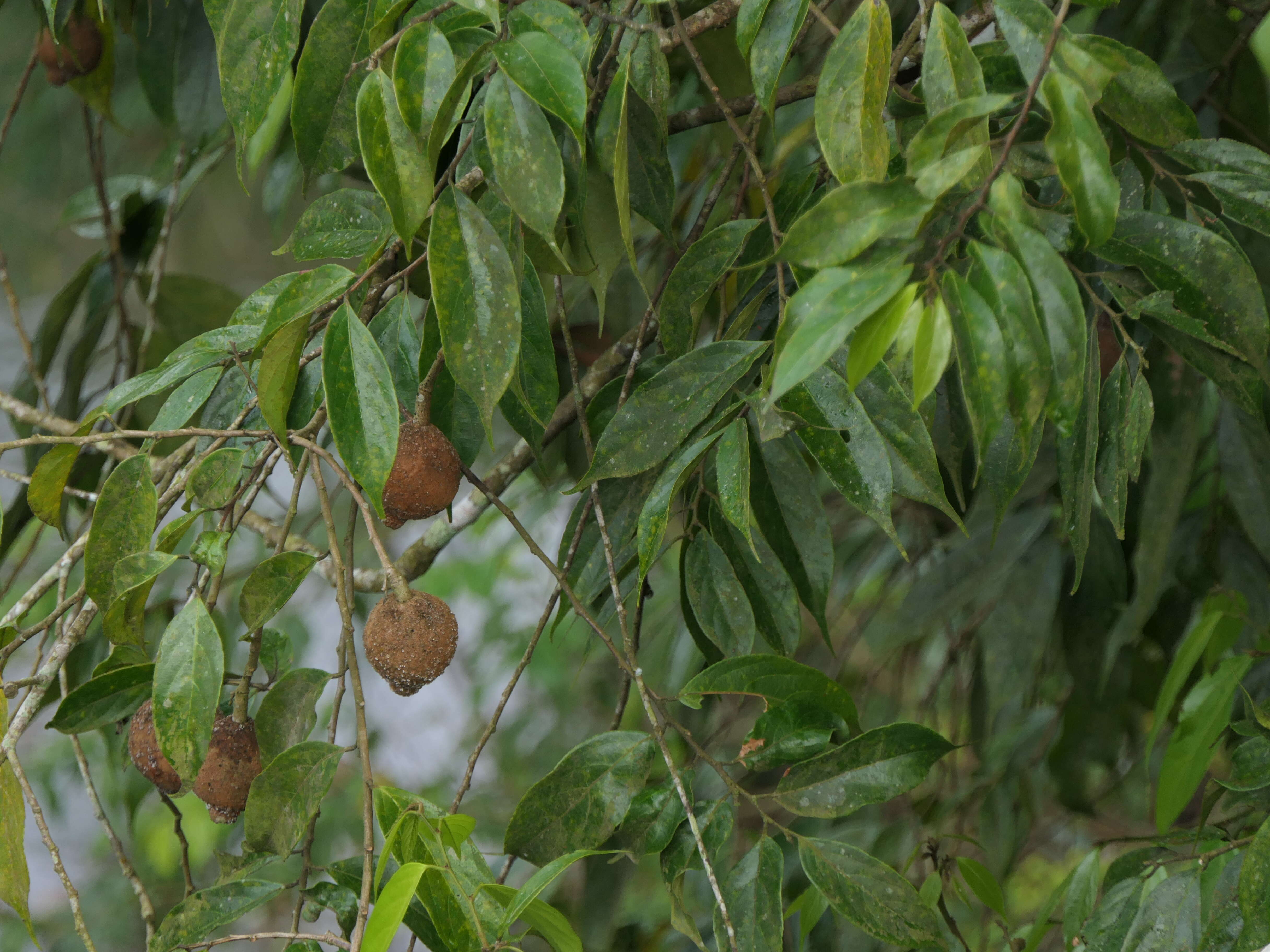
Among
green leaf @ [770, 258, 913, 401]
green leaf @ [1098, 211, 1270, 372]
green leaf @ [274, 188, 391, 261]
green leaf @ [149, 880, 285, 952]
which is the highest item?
green leaf @ [274, 188, 391, 261]

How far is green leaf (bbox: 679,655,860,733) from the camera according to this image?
469mm

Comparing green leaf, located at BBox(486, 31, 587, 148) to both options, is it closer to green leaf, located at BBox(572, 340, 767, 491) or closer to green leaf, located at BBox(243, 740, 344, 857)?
green leaf, located at BBox(572, 340, 767, 491)

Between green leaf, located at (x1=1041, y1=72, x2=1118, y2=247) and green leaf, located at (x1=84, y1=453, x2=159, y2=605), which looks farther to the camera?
green leaf, located at (x1=84, y1=453, x2=159, y2=605)

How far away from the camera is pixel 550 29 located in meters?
0.41

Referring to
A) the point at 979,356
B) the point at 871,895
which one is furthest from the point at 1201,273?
the point at 871,895

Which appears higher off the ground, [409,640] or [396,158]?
[396,158]

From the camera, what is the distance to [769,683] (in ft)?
1.57

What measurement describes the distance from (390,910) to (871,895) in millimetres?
224

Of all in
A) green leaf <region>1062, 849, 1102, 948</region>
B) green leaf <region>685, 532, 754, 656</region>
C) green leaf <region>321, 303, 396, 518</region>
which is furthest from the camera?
green leaf <region>1062, 849, 1102, 948</region>

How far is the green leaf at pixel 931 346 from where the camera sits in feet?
0.98

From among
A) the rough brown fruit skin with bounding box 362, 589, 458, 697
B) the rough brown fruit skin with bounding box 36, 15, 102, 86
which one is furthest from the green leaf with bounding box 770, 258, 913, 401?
the rough brown fruit skin with bounding box 36, 15, 102, 86

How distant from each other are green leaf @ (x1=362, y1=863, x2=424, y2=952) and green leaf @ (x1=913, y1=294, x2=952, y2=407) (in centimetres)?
22

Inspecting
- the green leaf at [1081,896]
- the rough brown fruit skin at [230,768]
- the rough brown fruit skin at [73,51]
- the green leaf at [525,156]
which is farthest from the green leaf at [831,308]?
the rough brown fruit skin at [73,51]

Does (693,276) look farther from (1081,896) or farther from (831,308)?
(1081,896)
